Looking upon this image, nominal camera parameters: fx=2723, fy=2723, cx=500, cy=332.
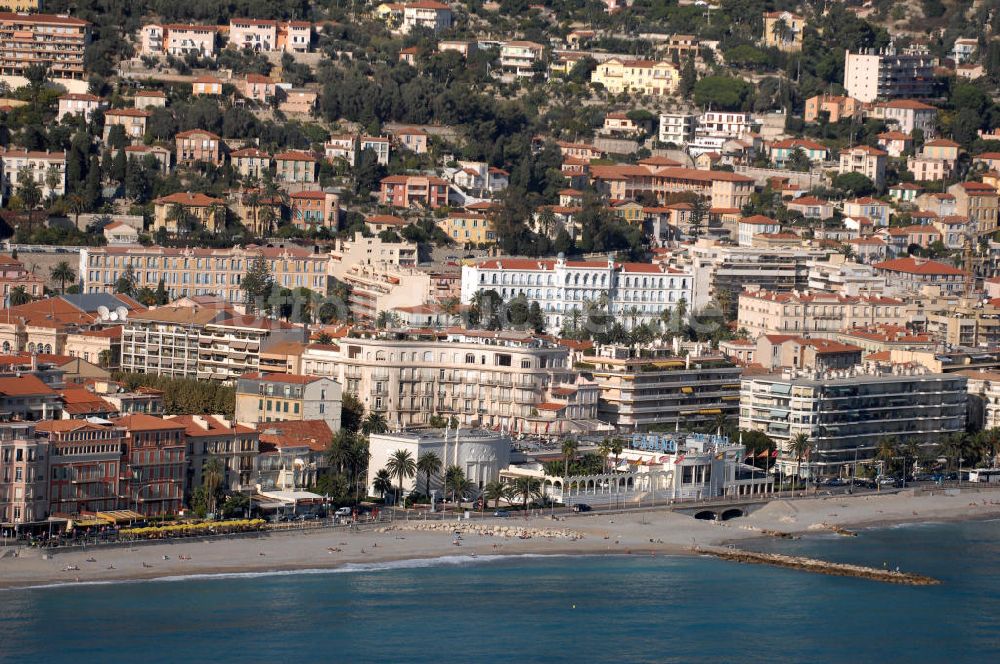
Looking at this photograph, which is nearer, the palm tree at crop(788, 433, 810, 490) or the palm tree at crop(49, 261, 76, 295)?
the palm tree at crop(788, 433, 810, 490)

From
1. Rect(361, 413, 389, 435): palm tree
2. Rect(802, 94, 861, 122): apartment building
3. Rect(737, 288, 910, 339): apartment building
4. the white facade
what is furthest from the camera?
Rect(802, 94, 861, 122): apartment building

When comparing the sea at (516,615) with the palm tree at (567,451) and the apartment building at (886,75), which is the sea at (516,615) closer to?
the palm tree at (567,451)

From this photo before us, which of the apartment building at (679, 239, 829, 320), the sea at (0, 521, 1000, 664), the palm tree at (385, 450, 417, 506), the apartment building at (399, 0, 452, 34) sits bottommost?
the sea at (0, 521, 1000, 664)

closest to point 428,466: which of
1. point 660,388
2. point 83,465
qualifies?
point 83,465

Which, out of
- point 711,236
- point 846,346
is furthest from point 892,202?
point 846,346

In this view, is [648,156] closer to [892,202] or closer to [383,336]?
[892,202]

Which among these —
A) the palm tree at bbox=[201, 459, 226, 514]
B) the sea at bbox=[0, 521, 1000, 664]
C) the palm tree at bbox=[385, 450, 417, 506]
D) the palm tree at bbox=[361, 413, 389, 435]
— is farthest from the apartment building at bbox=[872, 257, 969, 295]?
the palm tree at bbox=[201, 459, 226, 514]

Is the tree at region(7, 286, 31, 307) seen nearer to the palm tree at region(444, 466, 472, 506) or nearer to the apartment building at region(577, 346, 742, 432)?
the apartment building at region(577, 346, 742, 432)

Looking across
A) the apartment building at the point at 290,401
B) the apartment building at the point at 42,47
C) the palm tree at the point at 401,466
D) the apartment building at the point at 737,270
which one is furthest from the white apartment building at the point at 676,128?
the palm tree at the point at 401,466
